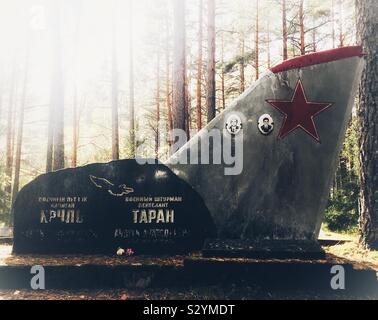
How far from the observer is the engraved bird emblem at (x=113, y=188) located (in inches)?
193

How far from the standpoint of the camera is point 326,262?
421 centimetres

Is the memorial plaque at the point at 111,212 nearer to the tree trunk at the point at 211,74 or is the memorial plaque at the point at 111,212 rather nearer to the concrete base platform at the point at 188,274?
the concrete base platform at the point at 188,274

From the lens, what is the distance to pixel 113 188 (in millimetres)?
4910

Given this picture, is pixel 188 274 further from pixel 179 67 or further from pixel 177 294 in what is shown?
pixel 179 67

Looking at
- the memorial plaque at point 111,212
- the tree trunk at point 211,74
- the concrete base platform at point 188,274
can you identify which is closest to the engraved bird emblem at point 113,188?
the memorial plaque at point 111,212

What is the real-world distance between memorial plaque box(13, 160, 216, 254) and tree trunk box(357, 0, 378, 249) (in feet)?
8.72

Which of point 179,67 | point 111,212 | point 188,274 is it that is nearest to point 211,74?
point 179,67

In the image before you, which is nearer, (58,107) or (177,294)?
(177,294)

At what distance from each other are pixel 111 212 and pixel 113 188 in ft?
1.12

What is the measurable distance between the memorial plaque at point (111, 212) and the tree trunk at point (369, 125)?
266cm

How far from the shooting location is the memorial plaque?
15.6ft

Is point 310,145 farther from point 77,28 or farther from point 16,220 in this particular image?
point 77,28

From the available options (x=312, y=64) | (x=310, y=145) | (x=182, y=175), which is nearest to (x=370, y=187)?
(x=310, y=145)

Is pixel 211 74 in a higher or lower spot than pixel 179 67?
higher
